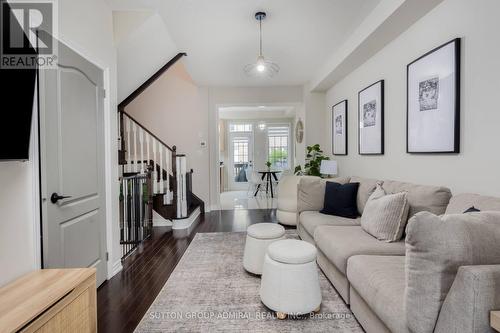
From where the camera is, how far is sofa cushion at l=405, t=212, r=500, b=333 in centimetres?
99

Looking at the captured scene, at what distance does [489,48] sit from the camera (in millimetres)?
1747

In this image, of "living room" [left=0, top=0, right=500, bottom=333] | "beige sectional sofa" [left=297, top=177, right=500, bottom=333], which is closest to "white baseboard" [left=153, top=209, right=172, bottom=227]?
"living room" [left=0, top=0, right=500, bottom=333]

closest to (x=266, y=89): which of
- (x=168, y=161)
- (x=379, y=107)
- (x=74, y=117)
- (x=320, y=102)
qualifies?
(x=320, y=102)

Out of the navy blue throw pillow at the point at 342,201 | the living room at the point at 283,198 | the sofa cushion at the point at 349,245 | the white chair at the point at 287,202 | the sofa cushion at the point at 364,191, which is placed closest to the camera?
the living room at the point at 283,198

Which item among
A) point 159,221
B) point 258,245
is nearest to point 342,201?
point 258,245

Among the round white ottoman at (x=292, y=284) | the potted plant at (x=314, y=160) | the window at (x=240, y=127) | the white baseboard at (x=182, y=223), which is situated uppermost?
Answer: the window at (x=240, y=127)

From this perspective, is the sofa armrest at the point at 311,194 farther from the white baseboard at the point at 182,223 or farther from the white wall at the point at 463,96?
the white baseboard at the point at 182,223

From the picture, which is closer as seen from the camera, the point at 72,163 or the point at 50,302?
the point at 50,302

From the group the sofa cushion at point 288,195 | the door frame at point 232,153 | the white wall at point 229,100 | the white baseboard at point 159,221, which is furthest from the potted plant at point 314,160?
the door frame at point 232,153

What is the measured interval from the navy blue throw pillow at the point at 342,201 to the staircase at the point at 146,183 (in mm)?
2553

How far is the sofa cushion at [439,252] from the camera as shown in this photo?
3.24 ft

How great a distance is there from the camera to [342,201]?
306 centimetres

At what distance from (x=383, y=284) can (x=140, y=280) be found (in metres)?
2.19

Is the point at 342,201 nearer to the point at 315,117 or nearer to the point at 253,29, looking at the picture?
the point at 253,29
